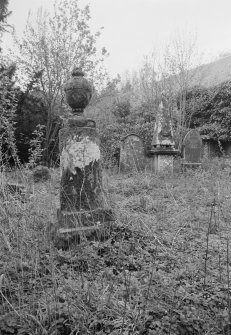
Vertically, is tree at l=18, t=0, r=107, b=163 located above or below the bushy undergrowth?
above

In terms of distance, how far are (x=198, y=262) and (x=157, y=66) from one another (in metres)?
15.0

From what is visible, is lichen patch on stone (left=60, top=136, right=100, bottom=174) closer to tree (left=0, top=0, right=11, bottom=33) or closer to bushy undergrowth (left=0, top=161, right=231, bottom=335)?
bushy undergrowth (left=0, top=161, right=231, bottom=335)

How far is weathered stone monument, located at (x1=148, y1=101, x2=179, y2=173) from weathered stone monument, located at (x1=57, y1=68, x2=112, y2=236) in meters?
6.05

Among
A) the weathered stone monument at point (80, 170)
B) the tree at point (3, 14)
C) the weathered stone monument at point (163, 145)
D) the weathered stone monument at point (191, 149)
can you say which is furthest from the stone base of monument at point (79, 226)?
the tree at point (3, 14)

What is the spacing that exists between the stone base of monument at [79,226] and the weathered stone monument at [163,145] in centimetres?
615

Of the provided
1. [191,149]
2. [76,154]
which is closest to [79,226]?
[76,154]

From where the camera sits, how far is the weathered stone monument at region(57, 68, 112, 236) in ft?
10.7

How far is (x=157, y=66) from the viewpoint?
1595cm

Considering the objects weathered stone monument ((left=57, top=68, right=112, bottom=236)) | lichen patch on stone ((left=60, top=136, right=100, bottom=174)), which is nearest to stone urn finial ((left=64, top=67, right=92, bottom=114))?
weathered stone monument ((left=57, top=68, right=112, bottom=236))

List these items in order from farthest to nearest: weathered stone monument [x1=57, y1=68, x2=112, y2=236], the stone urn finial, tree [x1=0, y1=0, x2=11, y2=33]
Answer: tree [x1=0, y1=0, x2=11, y2=33] → the stone urn finial → weathered stone monument [x1=57, y1=68, x2=112, y2=236]

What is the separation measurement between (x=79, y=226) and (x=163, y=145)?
6.86 metres

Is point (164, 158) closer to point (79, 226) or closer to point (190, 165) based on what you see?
point (190, 165)

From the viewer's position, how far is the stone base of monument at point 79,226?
9.75 feet

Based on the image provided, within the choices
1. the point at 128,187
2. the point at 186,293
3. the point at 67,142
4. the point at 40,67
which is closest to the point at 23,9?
the point at 40,67
